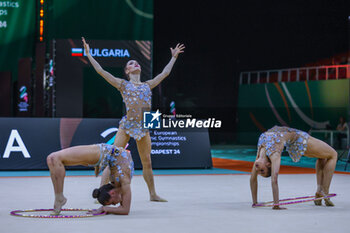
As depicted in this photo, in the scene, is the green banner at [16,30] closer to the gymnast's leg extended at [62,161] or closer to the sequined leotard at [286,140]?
the gymnast's leg extended at [62,161]

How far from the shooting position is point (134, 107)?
7.19 m

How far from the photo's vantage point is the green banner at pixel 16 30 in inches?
830

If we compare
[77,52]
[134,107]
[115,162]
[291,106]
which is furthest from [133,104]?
[291,106]

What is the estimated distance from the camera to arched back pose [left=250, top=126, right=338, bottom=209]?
21.5ft

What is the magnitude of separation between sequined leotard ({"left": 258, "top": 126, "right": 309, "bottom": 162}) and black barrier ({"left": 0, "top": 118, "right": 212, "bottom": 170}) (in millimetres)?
5963

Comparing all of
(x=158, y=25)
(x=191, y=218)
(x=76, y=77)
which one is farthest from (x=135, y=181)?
(x=158, y=25)

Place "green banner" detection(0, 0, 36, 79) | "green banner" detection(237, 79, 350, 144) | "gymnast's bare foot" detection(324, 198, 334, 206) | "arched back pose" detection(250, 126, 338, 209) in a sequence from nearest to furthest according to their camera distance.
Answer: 1. "arched back pose" detection(250, 126, 338, 209)
2. "gymnast's bare foot" detection(324, 198, 334, 206)
3. "green banner" detection(0, 0, 36, 79)
4. "green banner" detection(237, 79, 350, 144)

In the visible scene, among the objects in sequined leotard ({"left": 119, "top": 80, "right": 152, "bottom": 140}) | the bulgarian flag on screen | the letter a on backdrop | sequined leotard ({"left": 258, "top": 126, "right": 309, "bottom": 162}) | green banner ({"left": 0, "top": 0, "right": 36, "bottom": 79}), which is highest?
green banner ({"left": 0, "top": 0, "right": 36, "bottom": 79})

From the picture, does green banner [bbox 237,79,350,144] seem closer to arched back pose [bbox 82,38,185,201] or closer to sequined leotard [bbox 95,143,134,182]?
arched back pose [bbox 82,38,185,201]

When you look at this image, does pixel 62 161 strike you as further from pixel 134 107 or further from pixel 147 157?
pixel 147 157

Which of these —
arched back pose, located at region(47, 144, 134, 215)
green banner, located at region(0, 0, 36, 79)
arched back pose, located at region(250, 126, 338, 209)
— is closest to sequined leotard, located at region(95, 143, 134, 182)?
arched back pose, located at region(47, 144, 134, 215)

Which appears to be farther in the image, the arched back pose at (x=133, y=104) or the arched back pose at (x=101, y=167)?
the arched back pose at (x=133, y=104)

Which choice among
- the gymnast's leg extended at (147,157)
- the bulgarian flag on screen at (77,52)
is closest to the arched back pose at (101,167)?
the gymnast's leg extended at (147,157)

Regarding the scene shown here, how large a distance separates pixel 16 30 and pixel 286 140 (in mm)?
17364
